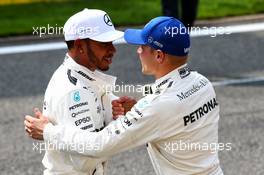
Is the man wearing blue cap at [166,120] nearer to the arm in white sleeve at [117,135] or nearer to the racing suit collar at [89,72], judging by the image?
the arm in white sleeve at [117,135]

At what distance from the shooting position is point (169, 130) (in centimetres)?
387

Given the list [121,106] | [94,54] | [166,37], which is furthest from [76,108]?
[166,37]

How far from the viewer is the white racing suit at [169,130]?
3832 mm

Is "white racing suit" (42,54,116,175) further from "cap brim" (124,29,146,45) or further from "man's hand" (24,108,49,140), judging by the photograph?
"cap brim" (124,29,146,45)

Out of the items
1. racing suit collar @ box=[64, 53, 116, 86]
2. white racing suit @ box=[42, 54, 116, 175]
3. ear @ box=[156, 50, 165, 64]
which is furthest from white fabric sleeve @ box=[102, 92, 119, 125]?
ear @ box=[156, 50, 165, 64]

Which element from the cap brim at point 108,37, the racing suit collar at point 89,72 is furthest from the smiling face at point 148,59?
the racing suit collar at point 89,72

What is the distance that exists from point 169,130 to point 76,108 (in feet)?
1.65

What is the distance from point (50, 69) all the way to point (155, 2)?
447 cm

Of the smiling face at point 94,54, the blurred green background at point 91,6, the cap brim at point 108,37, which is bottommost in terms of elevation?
the blurred green background at point 91,6

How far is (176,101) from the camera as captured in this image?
3834 millimetres

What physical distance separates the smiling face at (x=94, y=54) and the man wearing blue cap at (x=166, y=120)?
213 mm

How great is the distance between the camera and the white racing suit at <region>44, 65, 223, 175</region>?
383cm

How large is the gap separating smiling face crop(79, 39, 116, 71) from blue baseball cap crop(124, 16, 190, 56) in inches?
8.6

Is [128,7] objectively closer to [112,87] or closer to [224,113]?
Result: [224,113]
